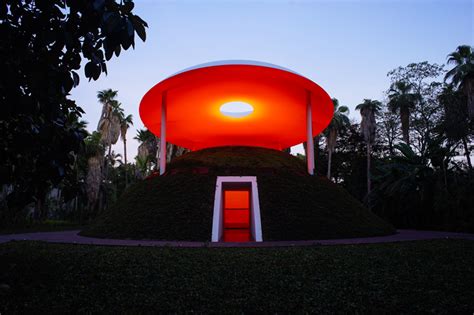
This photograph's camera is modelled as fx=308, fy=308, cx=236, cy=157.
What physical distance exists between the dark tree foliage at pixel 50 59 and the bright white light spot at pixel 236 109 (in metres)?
16.5

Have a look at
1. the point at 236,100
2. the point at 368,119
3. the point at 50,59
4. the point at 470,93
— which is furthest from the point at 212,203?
the point at 368,119

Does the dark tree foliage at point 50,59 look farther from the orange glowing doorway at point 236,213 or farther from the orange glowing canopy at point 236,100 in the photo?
the orange glowing doorway at point 236,213

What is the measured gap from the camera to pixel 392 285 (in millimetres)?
5082

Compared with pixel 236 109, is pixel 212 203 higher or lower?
lower

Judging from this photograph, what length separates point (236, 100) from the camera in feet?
61.0

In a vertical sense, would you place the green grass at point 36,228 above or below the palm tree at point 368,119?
below

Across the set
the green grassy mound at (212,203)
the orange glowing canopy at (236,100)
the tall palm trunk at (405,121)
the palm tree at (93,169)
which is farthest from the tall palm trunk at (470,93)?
the palm tree at (93,169)

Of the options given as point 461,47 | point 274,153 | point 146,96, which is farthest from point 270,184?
point 461,47

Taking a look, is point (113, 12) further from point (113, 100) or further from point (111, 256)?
point (113, 100)

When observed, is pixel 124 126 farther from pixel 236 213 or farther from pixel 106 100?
pixel 236 213

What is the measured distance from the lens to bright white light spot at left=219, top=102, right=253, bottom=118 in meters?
19.6

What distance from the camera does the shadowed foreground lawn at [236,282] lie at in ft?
13.8

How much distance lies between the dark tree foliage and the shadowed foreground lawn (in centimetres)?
225

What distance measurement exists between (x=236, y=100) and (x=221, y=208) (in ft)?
25.5
